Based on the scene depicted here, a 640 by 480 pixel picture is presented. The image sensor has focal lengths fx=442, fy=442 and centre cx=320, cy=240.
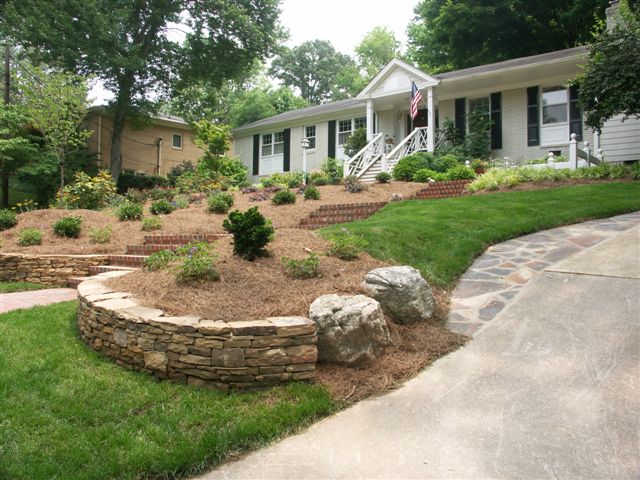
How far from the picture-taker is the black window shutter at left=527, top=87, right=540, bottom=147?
15000 millimetres

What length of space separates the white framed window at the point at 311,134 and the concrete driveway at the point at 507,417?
57.0 feet

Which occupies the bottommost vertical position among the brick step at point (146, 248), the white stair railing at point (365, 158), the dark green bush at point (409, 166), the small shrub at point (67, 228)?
the brick step at point (146, 248)

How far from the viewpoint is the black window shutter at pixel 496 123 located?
15.7 meters

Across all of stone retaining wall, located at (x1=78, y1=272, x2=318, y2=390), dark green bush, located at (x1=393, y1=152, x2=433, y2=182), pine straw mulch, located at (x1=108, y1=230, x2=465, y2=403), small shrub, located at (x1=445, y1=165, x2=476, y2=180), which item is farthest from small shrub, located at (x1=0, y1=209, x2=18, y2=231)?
small shrub, located at (x1=445, y1=165, x2=476, y2=180)

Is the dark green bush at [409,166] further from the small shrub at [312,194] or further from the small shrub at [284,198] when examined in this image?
the small shrub at [284,198]

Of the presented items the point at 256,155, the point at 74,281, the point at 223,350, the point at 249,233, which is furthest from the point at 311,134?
the point at 223,350

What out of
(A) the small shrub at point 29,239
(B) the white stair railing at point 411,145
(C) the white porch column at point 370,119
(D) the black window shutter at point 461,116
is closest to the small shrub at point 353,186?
(B) the white stair railing at point 411,145

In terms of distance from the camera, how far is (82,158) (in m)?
19.8

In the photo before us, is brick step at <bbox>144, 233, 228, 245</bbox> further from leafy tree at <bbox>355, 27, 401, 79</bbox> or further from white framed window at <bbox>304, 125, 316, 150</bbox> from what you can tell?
leafy tree at <bbox>355, 27, 401, 79</bbox>

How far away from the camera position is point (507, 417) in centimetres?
300

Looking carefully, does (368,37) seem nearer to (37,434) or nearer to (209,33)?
(209,33)

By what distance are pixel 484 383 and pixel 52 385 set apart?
3.32 m

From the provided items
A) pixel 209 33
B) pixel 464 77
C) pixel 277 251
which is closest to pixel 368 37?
pixel 209 33

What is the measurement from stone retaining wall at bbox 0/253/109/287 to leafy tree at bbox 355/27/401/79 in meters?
39.0
